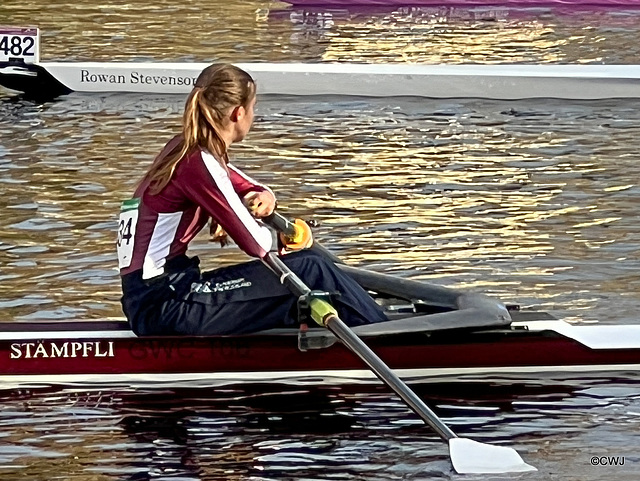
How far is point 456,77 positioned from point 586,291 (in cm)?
650

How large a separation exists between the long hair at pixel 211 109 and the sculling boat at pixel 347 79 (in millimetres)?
8800

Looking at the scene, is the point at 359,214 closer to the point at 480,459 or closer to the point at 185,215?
the point at 185,215

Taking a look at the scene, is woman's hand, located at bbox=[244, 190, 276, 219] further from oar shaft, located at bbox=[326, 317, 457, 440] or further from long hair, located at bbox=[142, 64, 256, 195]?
oar shaft, located at bbox=[326, 317, 457, 440]

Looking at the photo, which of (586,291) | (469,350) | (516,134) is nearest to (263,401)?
(469,350)

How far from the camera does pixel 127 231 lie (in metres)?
6.28

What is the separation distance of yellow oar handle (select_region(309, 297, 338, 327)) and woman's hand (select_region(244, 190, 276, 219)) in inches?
17.6

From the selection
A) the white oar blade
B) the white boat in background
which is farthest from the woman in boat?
the white boat in background

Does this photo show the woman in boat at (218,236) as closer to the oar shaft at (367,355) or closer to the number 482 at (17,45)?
the oar shaft at (367,355)

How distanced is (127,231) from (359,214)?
446 cm

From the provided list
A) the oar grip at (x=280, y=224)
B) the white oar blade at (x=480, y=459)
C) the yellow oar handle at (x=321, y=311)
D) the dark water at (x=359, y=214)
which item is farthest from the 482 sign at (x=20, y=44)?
the white oar blade at (x=480, y=459)

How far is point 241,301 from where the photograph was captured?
20.8 ft

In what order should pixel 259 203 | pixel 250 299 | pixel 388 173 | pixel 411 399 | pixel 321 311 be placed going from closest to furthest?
pixel 411 399, pixel 321 311, pixel 259 203, pixel 250 299, pixel 388 173

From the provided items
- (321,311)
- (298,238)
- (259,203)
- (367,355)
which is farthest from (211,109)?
(367,355)

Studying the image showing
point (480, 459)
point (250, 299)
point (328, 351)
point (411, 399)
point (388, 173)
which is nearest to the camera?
point (480, 459)
